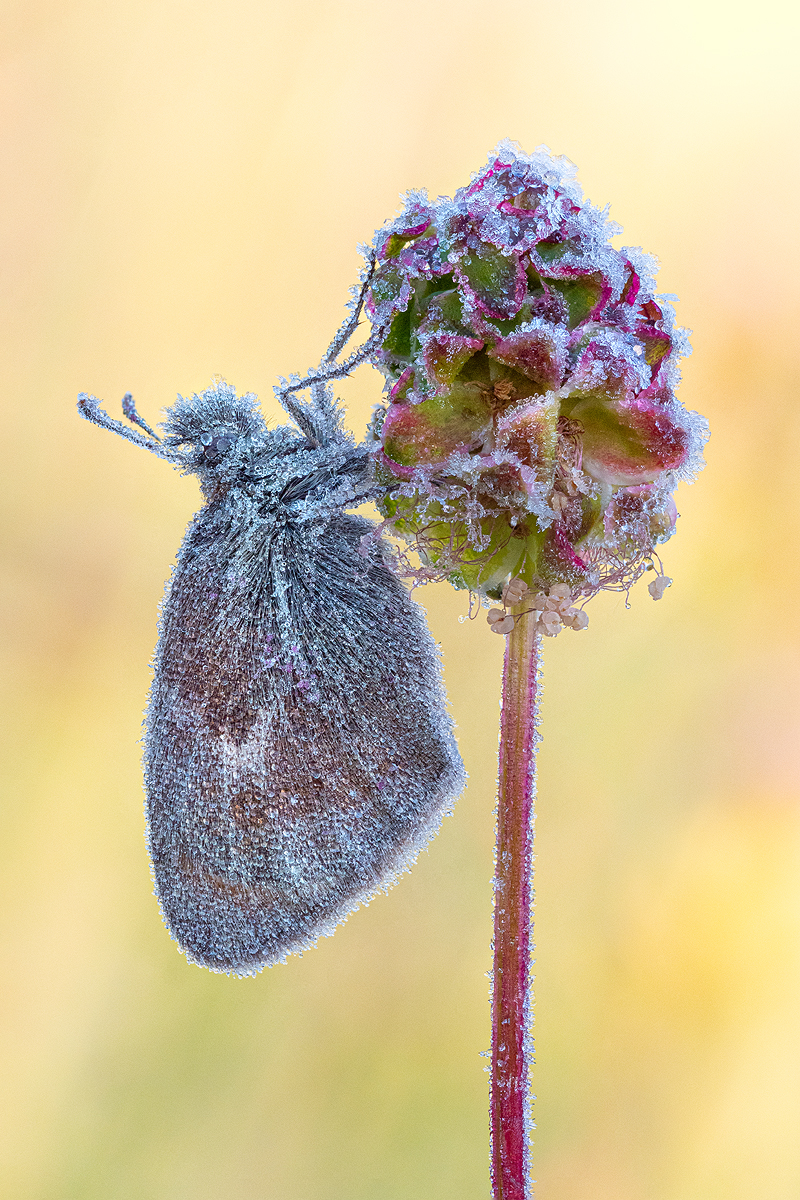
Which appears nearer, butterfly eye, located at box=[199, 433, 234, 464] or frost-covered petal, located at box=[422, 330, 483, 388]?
frost-covered petal, located at box=[422, 330, 483, 388]

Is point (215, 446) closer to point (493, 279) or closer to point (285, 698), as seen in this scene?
point (285, 698)

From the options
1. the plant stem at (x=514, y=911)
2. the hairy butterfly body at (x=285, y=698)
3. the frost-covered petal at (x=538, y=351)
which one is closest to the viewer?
the frost-covered petal at (x=538, y=351)

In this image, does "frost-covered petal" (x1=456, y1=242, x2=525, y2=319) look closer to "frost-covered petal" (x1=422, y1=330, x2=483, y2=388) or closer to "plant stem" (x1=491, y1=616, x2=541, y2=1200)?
"frost-covered petal" (x1=422, y1=330, x2=483, y2=388)

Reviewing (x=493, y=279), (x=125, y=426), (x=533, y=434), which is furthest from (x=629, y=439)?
(x=125, y=426)

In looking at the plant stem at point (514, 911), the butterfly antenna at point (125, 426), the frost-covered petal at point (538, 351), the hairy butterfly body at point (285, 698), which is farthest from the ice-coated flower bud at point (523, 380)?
the butterfly antenna at point (125, 426)

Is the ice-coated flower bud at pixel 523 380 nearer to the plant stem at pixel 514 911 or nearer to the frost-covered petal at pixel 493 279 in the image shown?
the frost-covered petal at pixel 493 279

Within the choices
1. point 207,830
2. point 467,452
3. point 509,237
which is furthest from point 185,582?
point 509,237

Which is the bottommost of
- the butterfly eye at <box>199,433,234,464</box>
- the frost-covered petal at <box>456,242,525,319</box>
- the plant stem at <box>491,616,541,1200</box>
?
the plant stem at <box>491,616,541,1200</box>

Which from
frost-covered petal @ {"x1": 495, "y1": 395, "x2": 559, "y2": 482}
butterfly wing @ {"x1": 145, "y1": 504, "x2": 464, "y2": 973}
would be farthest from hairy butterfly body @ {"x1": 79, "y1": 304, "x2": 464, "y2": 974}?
frost-covered petal @ {"x1": 495, "y1": 395, "x2": 559, "y2": 482}
